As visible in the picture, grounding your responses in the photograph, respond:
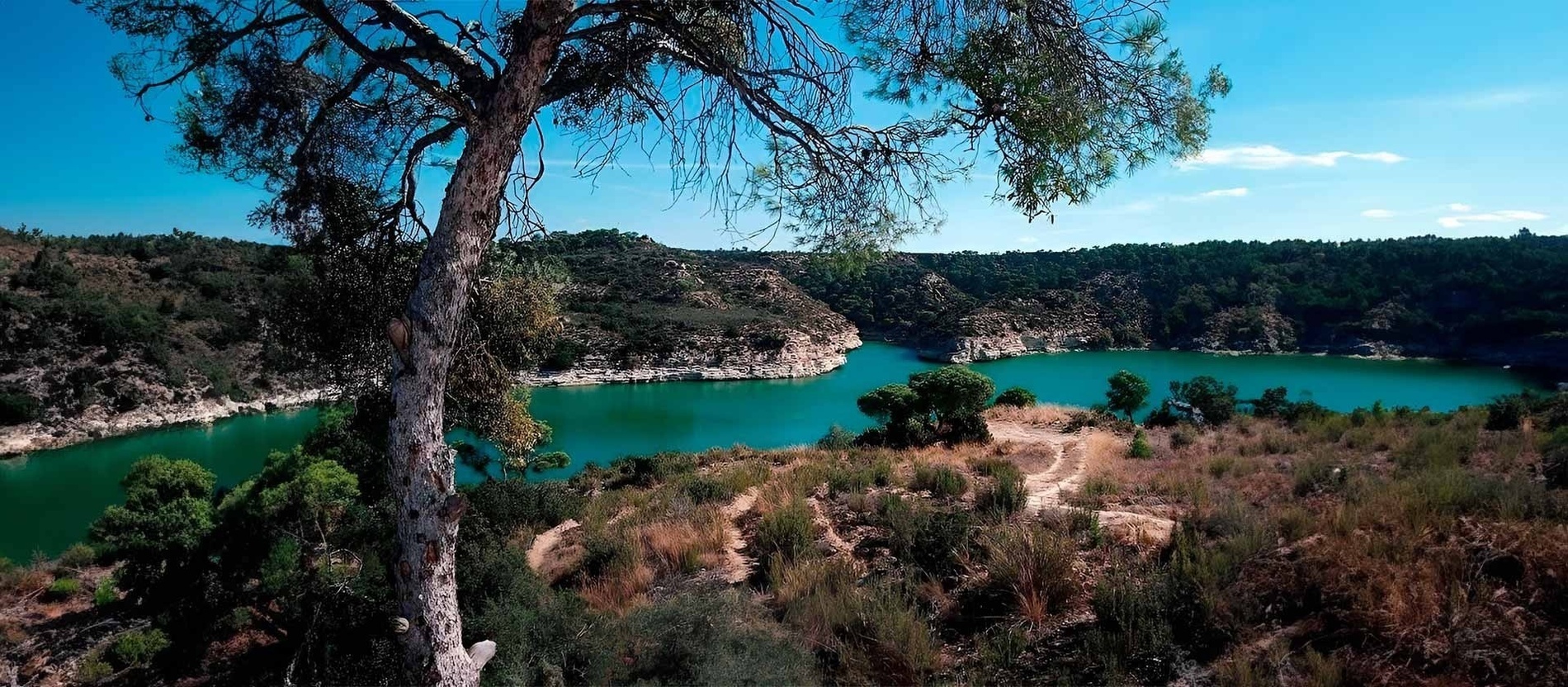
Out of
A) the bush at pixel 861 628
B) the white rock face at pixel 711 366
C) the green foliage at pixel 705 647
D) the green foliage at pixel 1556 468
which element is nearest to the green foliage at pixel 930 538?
the bush at pixel 861 628

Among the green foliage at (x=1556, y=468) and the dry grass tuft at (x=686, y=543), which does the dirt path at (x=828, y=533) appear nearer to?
the dry grass tuft at (x=686, y=543)

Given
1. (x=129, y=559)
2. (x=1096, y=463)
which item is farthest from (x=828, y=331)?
(x=129, y=559)

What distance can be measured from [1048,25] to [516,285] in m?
3.53

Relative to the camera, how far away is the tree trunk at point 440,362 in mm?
2297

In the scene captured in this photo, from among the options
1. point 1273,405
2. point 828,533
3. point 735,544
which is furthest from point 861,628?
point 1273,405

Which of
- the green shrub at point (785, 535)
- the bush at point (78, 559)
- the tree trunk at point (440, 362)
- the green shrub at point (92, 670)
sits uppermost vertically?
the tree trunk at point (440, 362)

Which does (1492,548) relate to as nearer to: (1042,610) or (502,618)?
(1042,610)

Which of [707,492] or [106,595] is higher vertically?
[707,492]

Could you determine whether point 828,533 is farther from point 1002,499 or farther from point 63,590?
point 63,590

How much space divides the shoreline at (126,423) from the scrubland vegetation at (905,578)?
2188 cm

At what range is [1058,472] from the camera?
9.27m

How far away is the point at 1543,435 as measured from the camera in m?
7.54

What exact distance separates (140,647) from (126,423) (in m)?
28.8

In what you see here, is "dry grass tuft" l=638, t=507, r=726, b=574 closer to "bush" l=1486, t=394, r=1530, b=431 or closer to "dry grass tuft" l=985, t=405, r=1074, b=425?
"dry grass tuft" l=985, t=405, r=1074, b=425
